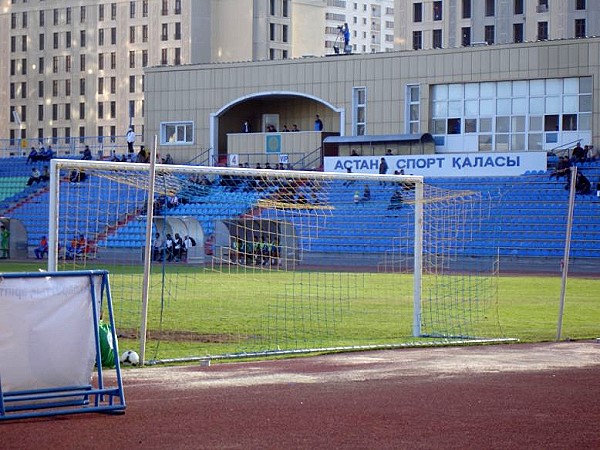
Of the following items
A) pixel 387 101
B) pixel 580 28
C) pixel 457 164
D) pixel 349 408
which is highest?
pixel 580 28

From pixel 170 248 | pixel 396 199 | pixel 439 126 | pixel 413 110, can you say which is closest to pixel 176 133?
pixel 413 110

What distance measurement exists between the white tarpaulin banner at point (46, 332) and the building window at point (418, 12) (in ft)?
279

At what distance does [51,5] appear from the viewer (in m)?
112

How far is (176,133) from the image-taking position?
60.2 metres

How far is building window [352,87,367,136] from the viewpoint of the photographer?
55.7 m

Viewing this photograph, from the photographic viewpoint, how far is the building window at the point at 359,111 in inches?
2193

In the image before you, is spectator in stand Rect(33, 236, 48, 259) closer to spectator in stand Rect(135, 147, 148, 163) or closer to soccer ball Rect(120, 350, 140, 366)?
spectator in stand Rect(135, 147, 148, 163)

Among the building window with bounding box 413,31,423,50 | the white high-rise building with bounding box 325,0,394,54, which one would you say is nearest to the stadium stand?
the building window with bounding box 413,31,423,50

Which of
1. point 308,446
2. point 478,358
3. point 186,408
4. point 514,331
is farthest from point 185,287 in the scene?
point 308,446

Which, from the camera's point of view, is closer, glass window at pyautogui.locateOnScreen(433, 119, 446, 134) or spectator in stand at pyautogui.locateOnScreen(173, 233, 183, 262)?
spectator in stand at pyautogui.locateOnScreen(173, 233, 183, 262)

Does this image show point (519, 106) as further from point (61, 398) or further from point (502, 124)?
point (61, 398)

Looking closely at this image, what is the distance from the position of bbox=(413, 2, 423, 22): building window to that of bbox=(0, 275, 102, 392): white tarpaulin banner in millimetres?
84938

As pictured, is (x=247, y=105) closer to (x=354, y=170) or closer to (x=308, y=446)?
(x=354, y=170)

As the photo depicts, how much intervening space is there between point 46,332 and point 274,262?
68.0 ft
